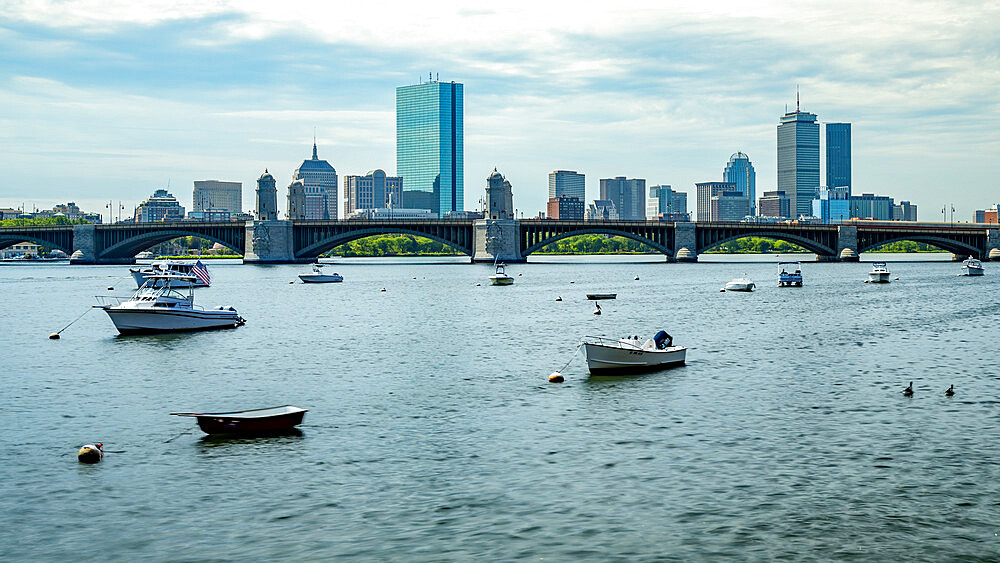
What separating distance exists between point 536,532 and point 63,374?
38.3 m

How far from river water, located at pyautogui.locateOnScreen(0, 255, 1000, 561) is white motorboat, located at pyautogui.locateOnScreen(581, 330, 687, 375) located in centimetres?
150

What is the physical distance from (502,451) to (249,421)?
31.8ft

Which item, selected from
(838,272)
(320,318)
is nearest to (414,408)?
(320,318)

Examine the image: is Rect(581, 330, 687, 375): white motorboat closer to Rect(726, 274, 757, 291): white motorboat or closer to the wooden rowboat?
the wooden rowboat

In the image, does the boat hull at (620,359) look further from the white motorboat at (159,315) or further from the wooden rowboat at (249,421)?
the white motorboat at (159,315)

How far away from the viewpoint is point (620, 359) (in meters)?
52.1

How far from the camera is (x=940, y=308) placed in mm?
98688

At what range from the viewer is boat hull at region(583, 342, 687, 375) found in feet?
169

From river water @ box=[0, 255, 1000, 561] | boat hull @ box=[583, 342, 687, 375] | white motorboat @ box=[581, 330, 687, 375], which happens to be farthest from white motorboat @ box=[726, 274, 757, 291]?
boat hull @ box=[583, 342, 687, 375]

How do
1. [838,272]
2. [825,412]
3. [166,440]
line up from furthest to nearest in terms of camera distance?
1. [838,272]
2. [825,412]
3. [166,440]

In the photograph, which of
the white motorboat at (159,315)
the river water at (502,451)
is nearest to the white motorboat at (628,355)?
the river water at (502,451)

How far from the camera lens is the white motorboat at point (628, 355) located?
51.7 metres

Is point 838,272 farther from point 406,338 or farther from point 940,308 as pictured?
point 406,338

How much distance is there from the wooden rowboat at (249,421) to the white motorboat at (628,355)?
18.9 meters
